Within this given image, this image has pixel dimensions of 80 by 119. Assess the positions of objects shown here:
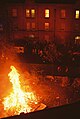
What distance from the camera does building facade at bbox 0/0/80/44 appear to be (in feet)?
119

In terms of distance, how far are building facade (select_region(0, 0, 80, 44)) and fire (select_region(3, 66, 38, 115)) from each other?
711 inches

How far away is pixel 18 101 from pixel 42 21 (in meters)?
21.0

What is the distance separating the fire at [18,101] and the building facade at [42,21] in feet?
59.2

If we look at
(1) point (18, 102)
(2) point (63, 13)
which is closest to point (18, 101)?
(1) point (18, 102)

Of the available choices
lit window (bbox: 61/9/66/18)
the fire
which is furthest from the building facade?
the fire

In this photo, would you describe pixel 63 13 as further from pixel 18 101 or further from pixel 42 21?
pixel 18 101

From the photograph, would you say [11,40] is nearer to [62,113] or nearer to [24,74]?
[24,74]

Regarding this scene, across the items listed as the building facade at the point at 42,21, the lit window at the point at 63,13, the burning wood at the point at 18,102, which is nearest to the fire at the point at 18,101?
the burning wood at the point at 18,102

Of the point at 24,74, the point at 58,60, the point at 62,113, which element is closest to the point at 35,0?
the point at 58,60

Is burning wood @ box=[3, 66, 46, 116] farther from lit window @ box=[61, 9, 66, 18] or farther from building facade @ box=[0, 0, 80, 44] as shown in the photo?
lit window @ box=[61, 9, 66, 18]

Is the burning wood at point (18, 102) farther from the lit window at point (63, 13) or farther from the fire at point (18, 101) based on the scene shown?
the lit window at point (63, 13)

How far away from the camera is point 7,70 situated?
2462cm

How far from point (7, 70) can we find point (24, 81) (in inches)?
156

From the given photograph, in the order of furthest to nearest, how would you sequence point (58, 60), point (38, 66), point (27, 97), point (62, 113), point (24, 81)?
1. point (58, 60)
2. point (38, 66)
3. point (24, 81)
4. point (27, 97)
5. point (62, 113)
